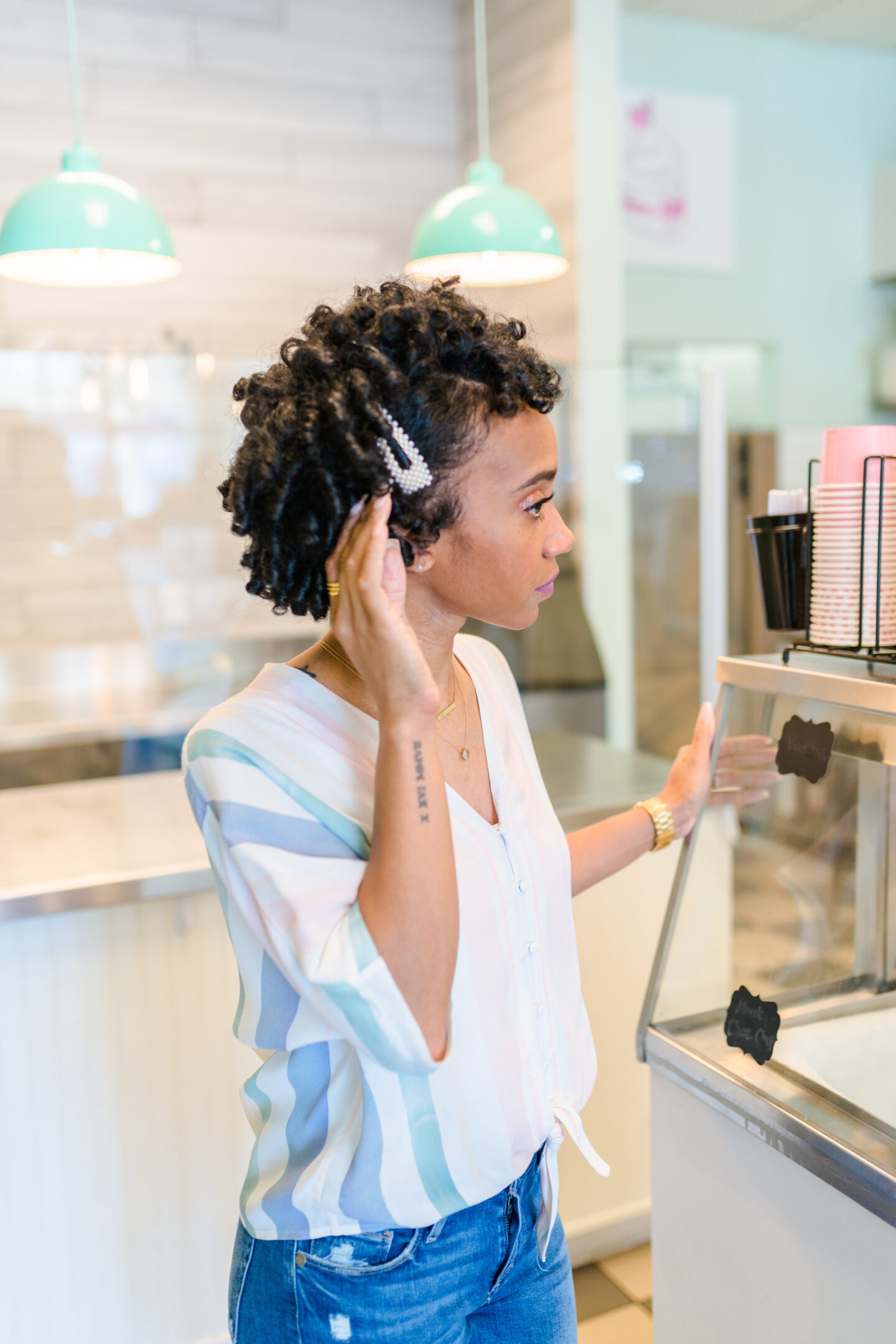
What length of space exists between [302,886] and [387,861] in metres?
0.07

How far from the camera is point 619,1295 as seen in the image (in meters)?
2.03

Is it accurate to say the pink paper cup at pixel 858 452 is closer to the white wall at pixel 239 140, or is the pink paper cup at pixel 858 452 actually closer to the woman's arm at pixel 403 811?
the woman's arm at pixel 403 811

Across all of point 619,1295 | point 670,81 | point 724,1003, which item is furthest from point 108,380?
point 670,81

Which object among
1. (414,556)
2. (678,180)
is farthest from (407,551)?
(678,180)

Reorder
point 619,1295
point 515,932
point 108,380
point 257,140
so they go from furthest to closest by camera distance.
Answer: point 257,140 < point 108,380 < point 619,1295 < point 515,932

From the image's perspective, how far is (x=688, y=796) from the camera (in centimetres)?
135

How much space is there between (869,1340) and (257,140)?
12.0ft

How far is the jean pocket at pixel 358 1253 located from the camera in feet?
3.21

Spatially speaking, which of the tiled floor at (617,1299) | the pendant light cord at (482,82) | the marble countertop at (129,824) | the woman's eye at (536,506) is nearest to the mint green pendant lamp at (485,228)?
the pendant light cord at (482,82)

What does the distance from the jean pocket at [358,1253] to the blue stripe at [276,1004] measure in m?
0.17

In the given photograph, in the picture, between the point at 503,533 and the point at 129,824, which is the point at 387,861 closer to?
the point at 503,533

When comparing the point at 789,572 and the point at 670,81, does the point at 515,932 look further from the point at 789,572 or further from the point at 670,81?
the point at 670,81

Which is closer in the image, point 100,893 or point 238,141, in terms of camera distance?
point 100,893

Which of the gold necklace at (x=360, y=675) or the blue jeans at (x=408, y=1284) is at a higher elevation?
the gold necklace at (x=360, y=675)
